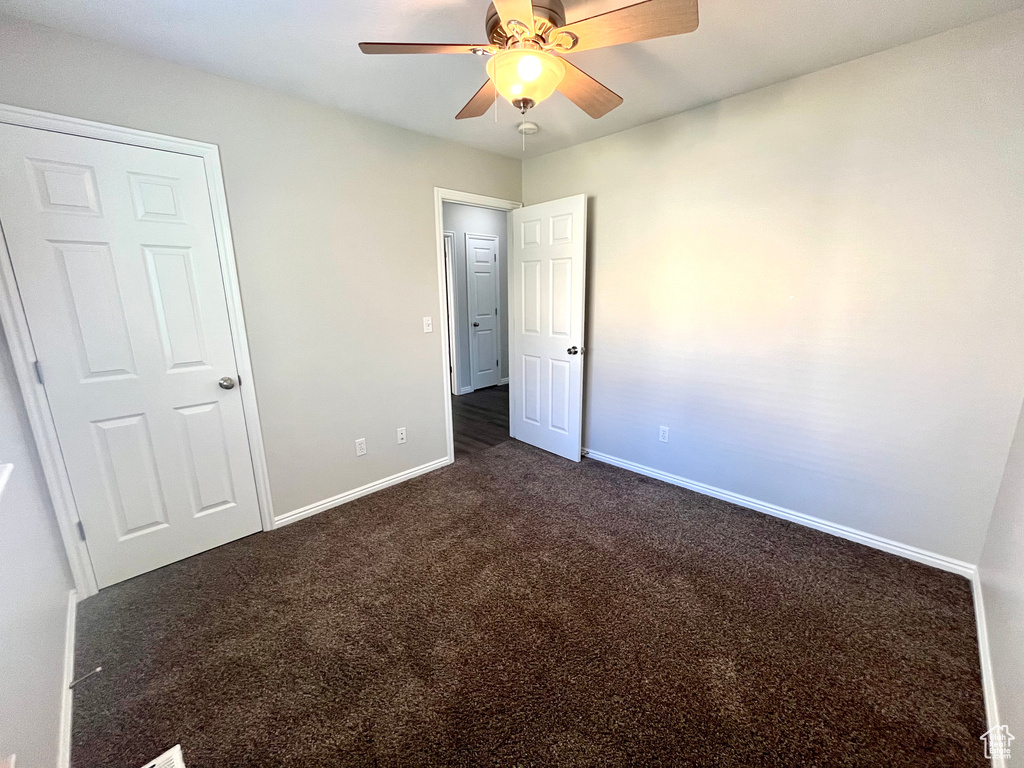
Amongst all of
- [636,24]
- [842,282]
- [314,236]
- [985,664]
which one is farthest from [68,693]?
[842,282]

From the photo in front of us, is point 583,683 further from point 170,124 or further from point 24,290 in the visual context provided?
point 170,124

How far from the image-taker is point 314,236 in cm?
238

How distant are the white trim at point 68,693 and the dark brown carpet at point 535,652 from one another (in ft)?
0.10

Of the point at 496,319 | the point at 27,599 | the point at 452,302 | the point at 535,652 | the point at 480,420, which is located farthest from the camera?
the point at 496,319

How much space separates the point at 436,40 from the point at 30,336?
2.10 m

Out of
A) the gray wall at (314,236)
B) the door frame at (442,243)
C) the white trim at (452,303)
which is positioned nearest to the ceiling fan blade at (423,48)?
the gray wall at (314,236)

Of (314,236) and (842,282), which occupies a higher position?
(314,236)

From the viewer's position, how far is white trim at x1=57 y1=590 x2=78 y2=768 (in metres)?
1.24

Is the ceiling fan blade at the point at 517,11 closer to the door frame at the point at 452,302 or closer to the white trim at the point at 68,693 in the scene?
the white trim at the point at 68,693

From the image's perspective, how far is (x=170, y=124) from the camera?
1.89 meters

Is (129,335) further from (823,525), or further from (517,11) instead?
(823,525)

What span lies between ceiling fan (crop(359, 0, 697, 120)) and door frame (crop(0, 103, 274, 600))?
47.4 inches

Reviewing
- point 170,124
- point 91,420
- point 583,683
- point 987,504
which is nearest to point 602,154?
point 170,124

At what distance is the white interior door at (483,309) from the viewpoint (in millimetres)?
5336
